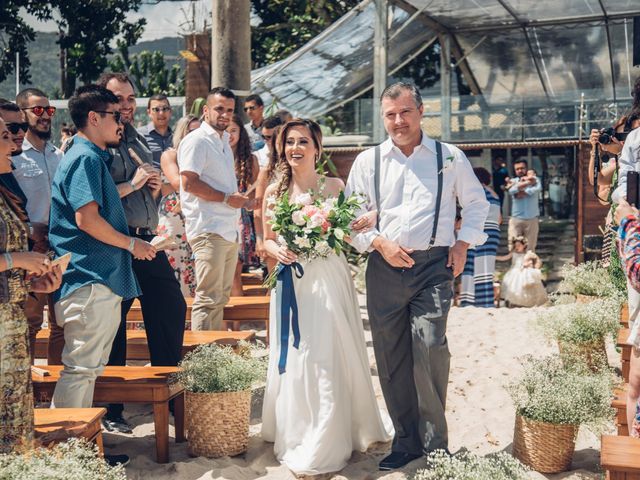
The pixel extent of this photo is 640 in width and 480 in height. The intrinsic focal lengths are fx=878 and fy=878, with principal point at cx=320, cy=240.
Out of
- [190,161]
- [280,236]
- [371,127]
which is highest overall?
[371,127]

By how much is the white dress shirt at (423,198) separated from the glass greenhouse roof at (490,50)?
438 inches

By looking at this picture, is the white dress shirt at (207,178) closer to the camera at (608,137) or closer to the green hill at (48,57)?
the camera at (608,137)

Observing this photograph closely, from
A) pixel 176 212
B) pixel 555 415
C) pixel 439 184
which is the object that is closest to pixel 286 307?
pixel 439 184

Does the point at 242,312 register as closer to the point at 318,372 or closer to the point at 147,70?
the point at 318,372

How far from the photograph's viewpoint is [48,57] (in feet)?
82.3

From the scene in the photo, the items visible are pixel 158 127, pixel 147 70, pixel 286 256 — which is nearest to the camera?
pixel 286 256

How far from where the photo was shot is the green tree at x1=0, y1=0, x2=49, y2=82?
23.6 meters

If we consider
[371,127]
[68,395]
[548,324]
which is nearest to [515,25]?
[371,127]

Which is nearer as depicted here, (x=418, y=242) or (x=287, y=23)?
(x=418, y=242)

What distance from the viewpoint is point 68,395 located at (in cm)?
498

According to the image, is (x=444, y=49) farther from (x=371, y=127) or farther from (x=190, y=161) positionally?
(x=190, y=161)

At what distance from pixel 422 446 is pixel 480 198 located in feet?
4.99

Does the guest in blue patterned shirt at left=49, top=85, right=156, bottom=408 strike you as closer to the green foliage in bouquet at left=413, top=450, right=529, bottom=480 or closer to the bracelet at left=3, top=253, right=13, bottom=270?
the bracelet at left=3, top=253, right=13, bottom=270

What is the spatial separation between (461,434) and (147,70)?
19.9 meters
